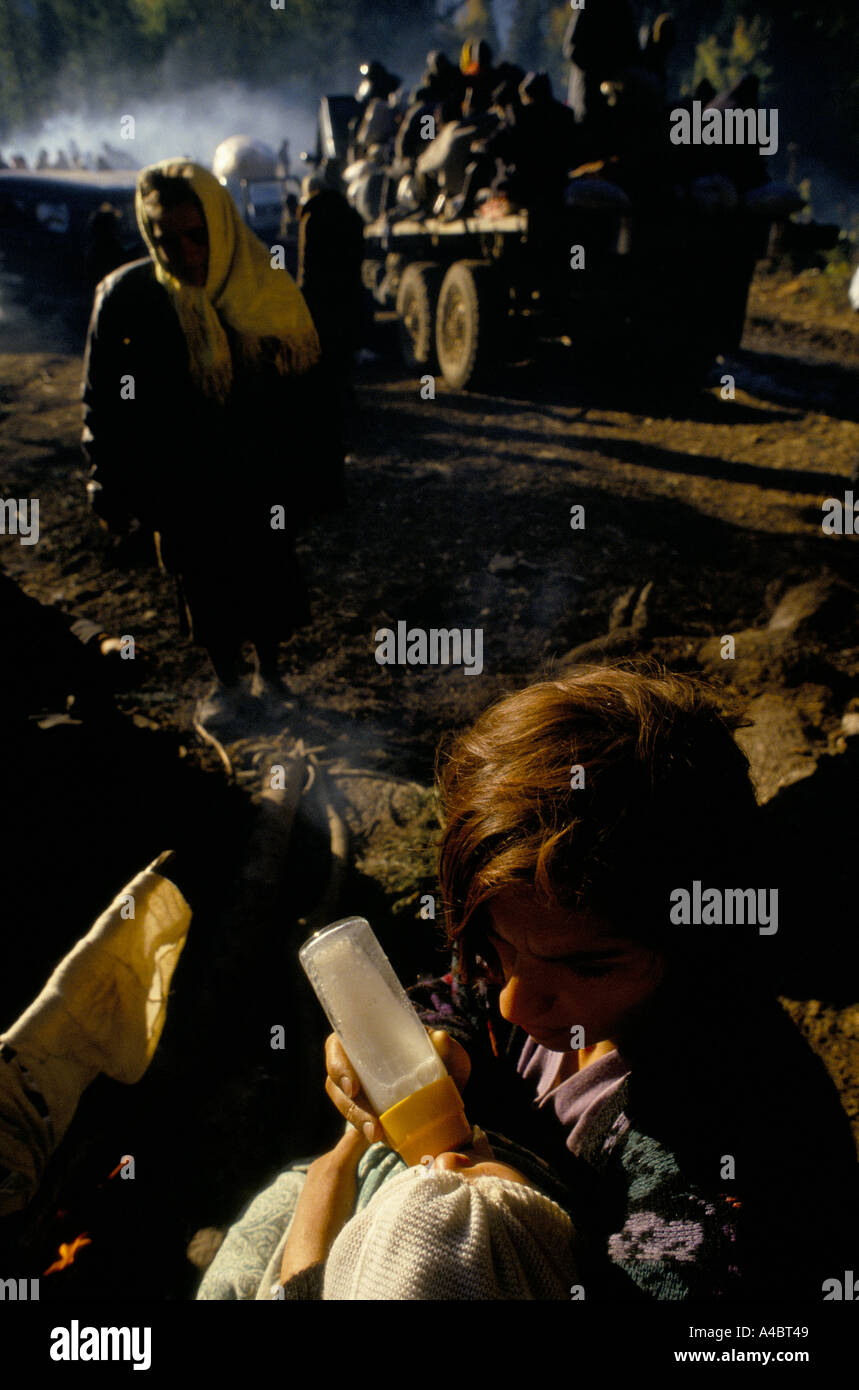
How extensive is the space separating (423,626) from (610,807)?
158 inches

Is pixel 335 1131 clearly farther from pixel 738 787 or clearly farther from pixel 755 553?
pixel 755 553

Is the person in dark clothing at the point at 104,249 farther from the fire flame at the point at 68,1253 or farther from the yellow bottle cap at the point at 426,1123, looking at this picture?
the yellow bottle cap at the point at 426,1123

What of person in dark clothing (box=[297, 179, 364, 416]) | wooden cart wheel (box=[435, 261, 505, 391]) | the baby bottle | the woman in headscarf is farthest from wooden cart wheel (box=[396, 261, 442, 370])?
the baby bottle

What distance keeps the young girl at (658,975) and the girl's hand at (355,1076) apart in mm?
222

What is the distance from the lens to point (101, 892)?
234 cm

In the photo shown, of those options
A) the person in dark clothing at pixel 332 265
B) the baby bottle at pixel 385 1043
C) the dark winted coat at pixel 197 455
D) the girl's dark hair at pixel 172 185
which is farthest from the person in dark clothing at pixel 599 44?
the baby bottle at pixel 385 1043

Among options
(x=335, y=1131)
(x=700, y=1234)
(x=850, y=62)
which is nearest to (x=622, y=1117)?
(x=700, y=1234)

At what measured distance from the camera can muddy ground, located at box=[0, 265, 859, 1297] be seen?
2.26 meters

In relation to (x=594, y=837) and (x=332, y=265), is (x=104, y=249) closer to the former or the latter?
(x=332, y=265)

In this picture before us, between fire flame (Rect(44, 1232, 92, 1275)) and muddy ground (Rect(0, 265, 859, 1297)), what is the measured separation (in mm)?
48

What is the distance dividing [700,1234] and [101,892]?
1.99 meters

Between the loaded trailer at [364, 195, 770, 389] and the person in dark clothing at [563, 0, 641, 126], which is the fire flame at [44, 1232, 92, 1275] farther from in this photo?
the person in dark clothing at [563, 0, 641, 126]

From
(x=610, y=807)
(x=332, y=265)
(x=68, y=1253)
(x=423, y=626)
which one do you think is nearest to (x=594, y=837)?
(x=610, y=807)

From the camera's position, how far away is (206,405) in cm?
310
